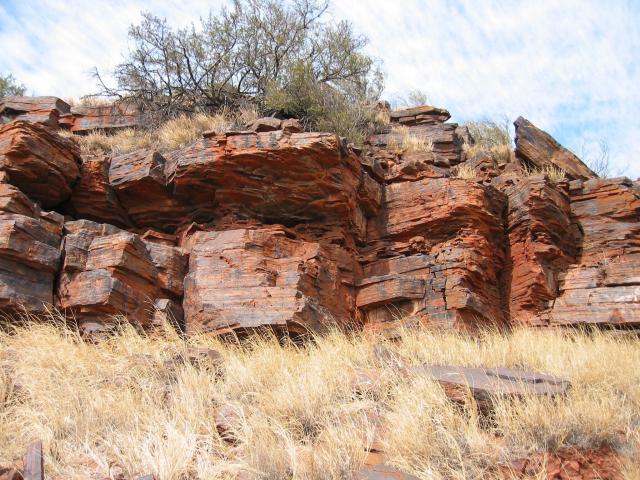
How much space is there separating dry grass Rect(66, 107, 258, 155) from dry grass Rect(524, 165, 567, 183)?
602cm

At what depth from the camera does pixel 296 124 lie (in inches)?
483

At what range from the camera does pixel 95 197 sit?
11.3m

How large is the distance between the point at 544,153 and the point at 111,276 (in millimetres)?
8820

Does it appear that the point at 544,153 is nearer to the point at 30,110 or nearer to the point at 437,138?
the point at 437,138

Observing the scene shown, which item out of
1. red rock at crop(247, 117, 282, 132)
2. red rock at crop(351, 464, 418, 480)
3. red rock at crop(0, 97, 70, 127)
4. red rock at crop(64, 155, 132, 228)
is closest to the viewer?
red rock at crop(351, 464, 418, 480)

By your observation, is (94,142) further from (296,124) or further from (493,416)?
(493,416)

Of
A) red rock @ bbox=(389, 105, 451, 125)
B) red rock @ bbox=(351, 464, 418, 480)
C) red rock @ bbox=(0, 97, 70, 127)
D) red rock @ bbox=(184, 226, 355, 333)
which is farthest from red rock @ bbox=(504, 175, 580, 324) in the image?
red rock @ bbox=(0, 97, 70, 127)

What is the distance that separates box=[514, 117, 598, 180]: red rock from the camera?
13055 millimetres

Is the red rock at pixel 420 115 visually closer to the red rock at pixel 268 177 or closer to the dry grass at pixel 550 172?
the dry grass at pixel 550 172

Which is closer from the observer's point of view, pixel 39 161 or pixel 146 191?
pixel 39 161

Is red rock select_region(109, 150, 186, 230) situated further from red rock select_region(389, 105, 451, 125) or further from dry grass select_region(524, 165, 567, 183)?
dry grass select_region(524, 165, 567, 183)

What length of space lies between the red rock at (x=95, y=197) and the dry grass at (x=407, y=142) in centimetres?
592

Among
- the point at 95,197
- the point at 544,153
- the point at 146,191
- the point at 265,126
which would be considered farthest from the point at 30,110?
the point at 544,153

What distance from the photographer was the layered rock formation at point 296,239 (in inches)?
369
